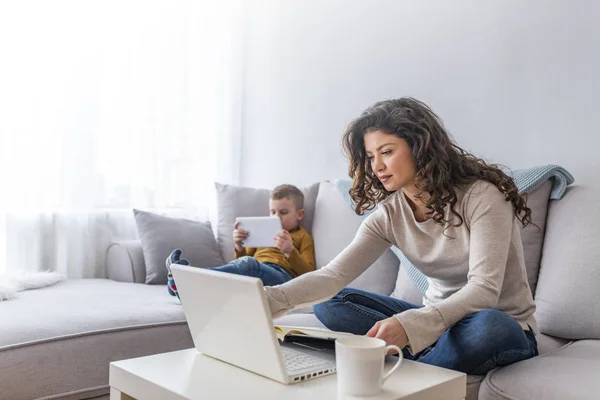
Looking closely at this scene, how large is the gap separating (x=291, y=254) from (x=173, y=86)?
1169mm

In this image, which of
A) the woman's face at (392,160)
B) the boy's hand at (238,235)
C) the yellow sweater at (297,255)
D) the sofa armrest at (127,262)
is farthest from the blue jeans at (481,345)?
the sofa armrest at (127,262)

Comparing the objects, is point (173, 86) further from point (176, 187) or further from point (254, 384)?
point (254, 384)

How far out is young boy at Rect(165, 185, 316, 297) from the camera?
2.27 metres

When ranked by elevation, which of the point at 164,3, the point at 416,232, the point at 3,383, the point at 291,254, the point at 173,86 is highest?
the point at 164,3

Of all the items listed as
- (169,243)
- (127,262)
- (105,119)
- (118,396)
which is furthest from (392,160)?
(105,119)

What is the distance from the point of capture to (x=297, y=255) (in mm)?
2367

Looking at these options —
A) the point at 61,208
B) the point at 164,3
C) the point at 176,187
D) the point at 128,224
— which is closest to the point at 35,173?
the point at 61,208

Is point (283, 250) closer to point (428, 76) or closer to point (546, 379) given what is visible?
point (428, 76)

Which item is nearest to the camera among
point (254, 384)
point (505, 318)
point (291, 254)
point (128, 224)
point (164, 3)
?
point (254, 384)

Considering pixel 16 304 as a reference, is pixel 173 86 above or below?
above

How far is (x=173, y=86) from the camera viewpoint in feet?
9.91

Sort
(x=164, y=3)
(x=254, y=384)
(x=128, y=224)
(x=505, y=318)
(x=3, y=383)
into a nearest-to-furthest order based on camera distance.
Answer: (x=254, y=384) → (x=505, y=318) → (x=3, y=383) → (x=128, y=224) → (x=164, y=3)

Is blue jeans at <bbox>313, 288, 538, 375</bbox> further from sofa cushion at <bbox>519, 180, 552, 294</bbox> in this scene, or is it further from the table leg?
the table leg

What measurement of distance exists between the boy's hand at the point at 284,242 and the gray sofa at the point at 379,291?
0.30 m
